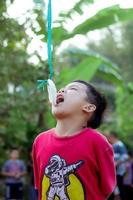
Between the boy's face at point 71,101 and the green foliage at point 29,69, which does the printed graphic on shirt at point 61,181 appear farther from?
the green foliage at point 29,69

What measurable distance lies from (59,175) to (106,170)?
0.83ft

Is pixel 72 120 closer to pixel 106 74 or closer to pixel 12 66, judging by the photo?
pixel 12 66

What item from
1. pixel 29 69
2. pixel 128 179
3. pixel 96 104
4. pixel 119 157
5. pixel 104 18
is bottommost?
pixel 128 179

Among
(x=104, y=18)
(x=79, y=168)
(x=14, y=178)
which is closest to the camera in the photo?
(x=79, y=168)

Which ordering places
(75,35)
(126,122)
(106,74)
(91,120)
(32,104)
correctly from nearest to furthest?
(91,120)
(75,35)
(32,104)
(106,74)
(126,122)

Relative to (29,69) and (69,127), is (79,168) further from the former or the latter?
(29,69)

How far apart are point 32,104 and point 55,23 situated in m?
1.87

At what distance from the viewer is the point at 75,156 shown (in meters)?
2.80

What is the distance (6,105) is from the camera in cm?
916

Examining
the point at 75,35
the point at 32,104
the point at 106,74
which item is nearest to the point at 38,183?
the point at 75,35

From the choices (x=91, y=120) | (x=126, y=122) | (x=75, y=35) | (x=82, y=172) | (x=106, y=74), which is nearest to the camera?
(x=82, y=172)

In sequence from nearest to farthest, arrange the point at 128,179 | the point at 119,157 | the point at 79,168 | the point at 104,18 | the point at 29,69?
the point at 79,168
the point at 104,18
the point at 119,157
the point at 29,69
the point at 128,179

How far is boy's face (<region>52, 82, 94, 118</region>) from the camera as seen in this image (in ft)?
9.37

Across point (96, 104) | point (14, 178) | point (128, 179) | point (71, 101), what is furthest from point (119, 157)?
point (71, 101)
